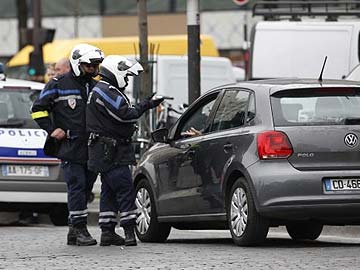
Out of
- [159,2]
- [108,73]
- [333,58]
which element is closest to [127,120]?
[108,73]

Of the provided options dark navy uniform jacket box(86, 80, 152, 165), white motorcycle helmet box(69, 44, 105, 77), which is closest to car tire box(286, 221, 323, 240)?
dark navy uniform jacket box(86, 80, 152, 165)

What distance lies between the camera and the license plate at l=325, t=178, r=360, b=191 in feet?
35.1

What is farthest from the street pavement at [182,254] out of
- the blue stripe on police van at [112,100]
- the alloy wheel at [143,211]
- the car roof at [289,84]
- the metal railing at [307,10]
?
the metal railing at [307,10]

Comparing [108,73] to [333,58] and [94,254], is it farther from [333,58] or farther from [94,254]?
[333,58]

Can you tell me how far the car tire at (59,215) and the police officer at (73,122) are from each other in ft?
12.4

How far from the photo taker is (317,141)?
10727mm

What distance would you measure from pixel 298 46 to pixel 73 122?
1225cm

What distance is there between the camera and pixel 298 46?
23.4 meters

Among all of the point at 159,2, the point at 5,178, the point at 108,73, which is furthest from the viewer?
the point at 159,2

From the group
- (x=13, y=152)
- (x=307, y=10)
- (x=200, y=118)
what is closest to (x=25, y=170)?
(x=13, y=152)

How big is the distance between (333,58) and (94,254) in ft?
42.2

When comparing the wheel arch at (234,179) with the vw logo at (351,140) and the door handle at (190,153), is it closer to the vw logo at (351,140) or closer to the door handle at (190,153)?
the door handle at (190,153)

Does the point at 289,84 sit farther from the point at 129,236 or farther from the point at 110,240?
the point at 110,240

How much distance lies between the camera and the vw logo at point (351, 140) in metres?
10.8
